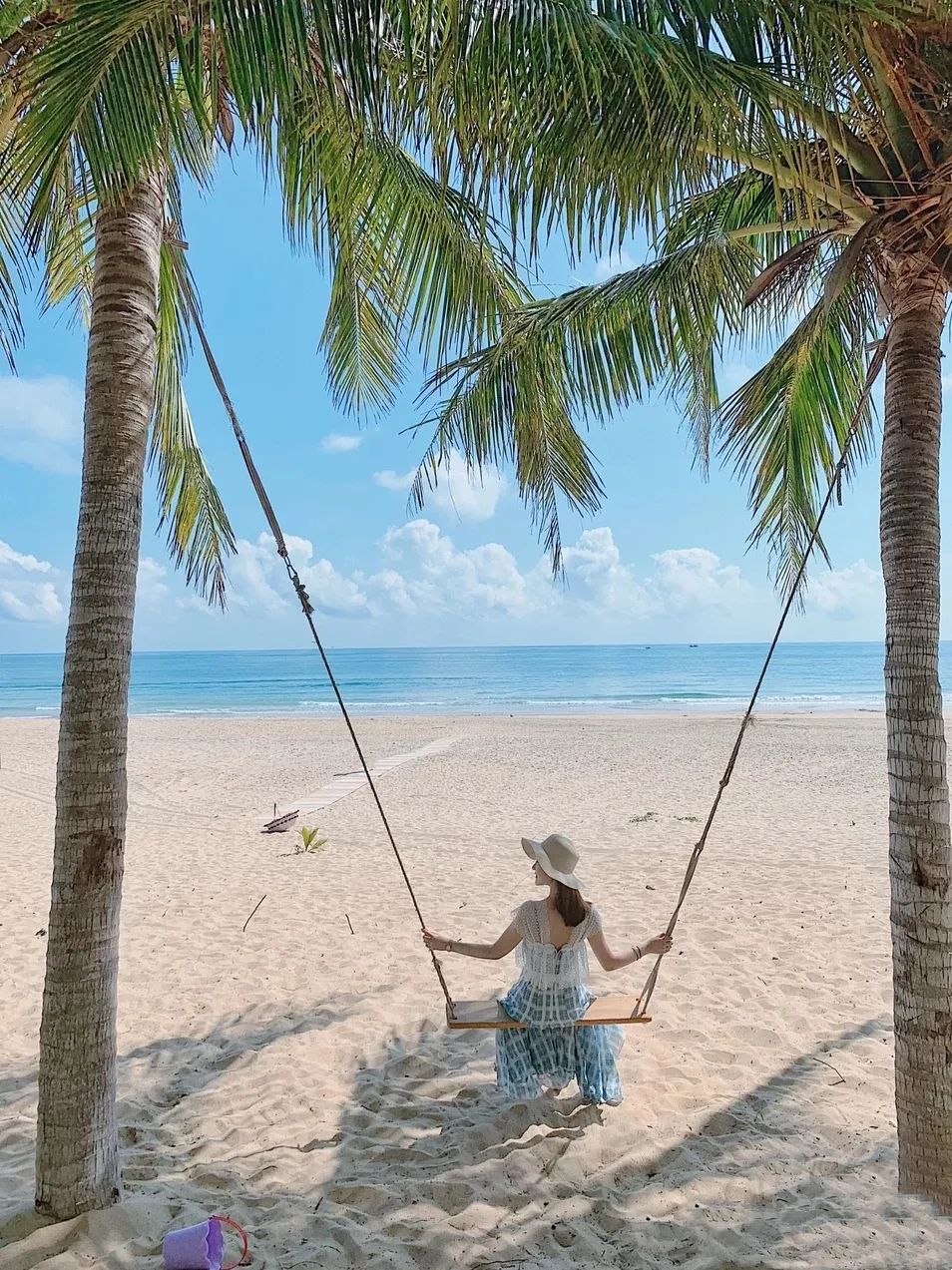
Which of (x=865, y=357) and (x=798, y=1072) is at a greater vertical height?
(x=865, y=357)

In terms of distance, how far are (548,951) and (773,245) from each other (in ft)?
9.85

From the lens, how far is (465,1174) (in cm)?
249

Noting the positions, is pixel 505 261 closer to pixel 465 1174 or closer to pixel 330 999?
pixel 465 1174

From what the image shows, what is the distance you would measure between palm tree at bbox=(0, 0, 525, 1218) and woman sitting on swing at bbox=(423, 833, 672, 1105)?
3.81 ft

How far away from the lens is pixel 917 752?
7.89 feet

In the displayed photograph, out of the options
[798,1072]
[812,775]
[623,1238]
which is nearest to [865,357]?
[798,1072]

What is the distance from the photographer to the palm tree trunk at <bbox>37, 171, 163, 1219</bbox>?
2094mm

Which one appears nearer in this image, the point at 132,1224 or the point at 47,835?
the point at 132,1224

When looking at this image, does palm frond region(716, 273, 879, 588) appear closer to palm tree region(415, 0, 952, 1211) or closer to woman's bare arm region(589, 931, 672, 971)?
palm tree region(415, 0, 952, 1211)

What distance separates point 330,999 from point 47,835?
5511 mm

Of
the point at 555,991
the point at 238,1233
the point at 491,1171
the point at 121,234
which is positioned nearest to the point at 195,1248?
the point at 238,1233

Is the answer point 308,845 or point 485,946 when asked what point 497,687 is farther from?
point 485,946

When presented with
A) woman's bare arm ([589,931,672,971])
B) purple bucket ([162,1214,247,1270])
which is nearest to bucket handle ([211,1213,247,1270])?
purple bucket ([162,1214,247,1270])

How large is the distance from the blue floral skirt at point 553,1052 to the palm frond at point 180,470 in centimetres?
285
